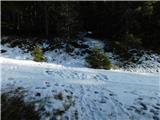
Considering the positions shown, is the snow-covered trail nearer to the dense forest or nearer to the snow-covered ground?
the snow-covered ground

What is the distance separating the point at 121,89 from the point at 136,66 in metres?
12.6

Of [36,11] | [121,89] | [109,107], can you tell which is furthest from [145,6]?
[109,107]

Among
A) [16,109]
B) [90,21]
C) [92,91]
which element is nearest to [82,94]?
[92,91]

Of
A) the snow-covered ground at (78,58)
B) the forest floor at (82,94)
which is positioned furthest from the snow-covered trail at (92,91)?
the snow-covered ground at (78,58)

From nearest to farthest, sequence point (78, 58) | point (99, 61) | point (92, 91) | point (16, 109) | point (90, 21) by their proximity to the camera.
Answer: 1. point (16, 109)
2. point (92, 91)
3. point (99, 61)
4. point (78, 58)
5. point (90, 21)

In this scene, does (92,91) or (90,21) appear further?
(90,21)

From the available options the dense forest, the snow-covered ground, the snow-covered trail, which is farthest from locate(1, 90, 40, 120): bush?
the dense forest

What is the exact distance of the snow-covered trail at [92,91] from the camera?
746 cm

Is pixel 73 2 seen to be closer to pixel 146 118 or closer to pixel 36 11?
pixel 36 11

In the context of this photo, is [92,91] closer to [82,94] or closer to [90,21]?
[82,94]

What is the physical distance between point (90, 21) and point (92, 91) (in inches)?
896

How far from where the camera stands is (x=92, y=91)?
8867 millimetres

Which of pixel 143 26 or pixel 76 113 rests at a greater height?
pixel 143 26

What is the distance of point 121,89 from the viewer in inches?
364
